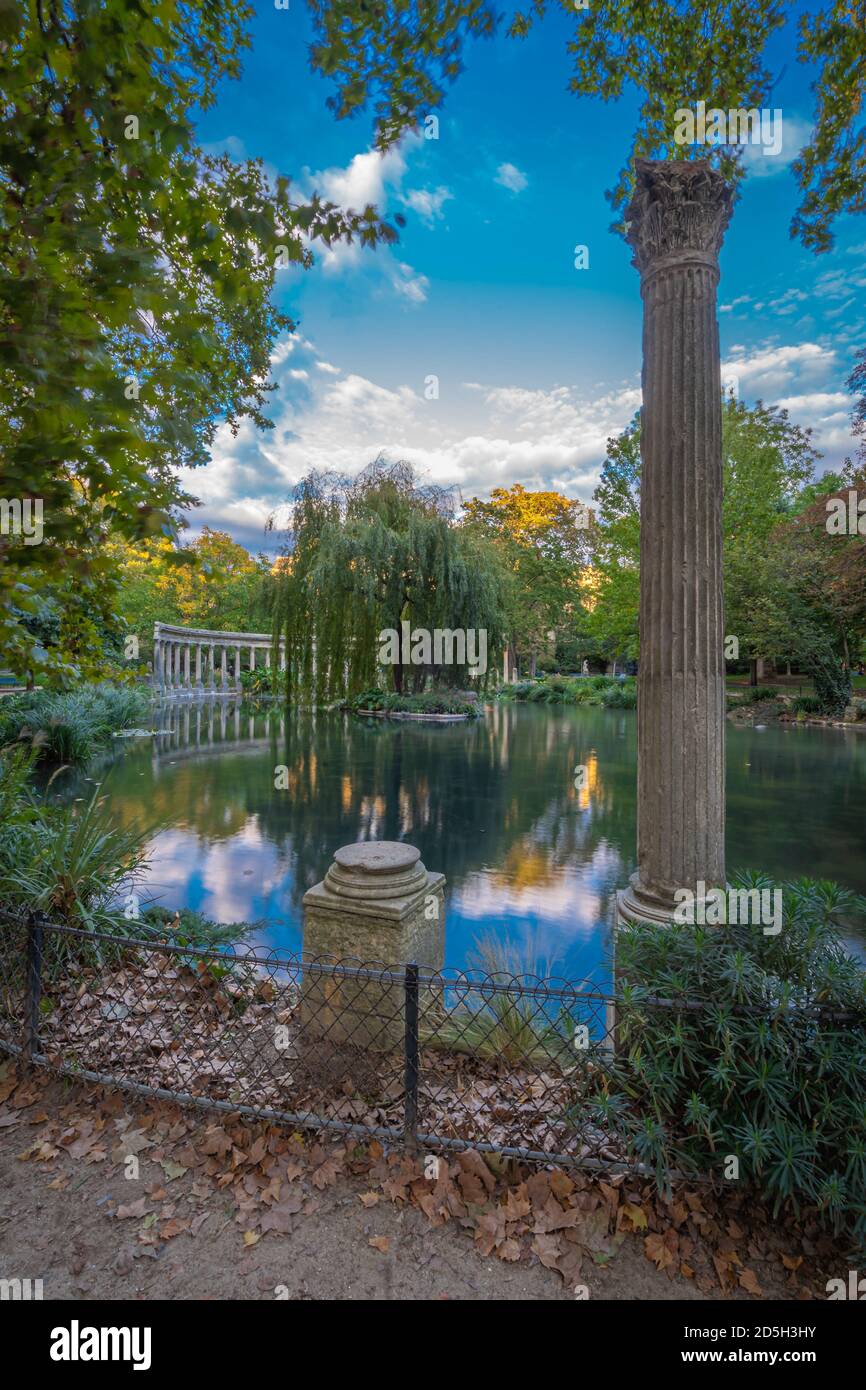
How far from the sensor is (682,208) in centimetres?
258

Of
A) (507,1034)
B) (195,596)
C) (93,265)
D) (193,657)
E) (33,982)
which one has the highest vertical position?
(195,596)

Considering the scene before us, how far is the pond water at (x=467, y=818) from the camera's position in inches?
185

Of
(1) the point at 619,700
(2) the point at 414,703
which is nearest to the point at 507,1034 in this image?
(2) the point at 414,703

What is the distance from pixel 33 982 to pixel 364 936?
4.73 ft

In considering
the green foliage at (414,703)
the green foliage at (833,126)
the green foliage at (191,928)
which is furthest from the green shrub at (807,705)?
the green foliage at (191,928)

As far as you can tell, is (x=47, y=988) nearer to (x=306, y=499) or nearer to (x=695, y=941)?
(x=695, y=941)

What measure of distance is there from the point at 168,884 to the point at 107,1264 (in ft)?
12.2

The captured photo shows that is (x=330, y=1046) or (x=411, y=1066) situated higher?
(x=411, y=1066)

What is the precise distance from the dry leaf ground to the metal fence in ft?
0.39

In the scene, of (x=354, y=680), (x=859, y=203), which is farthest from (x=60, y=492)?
(x=354, y=680)

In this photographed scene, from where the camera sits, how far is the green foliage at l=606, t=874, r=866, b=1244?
164cm

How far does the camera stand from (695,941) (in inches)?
77.1

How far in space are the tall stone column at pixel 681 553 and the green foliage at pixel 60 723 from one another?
8846mm

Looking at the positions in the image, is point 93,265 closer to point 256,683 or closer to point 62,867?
point 62,867
